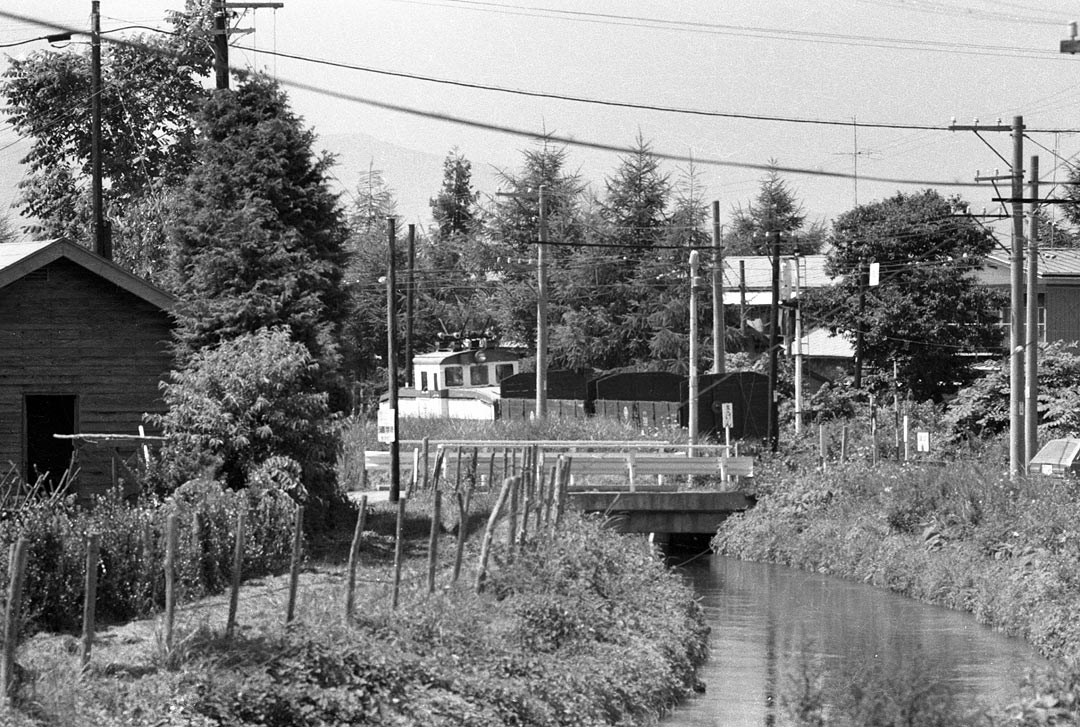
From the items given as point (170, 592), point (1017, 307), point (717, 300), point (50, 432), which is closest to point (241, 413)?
point (50, 432)

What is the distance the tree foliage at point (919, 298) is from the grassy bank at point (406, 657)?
3607 centimetres

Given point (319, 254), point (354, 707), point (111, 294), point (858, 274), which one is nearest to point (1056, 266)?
point (858, 274)

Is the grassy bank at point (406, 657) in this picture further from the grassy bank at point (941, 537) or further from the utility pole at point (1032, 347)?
the utility pole at point (1032, 347)

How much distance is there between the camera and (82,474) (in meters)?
24.2

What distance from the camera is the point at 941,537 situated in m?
32.7

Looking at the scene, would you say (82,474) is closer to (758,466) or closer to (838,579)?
(838,579)

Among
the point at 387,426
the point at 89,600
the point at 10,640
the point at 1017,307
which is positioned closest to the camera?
the point at 10,640

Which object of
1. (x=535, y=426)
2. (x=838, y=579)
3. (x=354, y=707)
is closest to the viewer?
(x=354, y=707)

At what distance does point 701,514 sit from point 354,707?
2663 centimetres

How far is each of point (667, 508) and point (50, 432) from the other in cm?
1743

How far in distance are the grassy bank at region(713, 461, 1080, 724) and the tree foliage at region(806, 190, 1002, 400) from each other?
17787 millimetres

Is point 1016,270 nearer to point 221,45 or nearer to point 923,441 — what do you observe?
point 923,441

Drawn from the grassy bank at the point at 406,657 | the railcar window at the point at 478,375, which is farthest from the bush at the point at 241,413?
the railcar window at the point at 478,375

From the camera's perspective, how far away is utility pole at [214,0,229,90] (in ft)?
95.6
